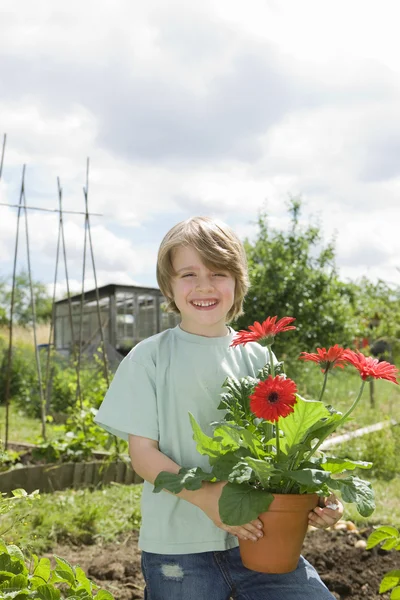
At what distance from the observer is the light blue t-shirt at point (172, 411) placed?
65.0 inches

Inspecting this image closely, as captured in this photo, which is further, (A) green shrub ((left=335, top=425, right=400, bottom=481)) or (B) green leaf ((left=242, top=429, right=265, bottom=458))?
(A) green shrub ((left=335, top=425, right=400, bottom=481))

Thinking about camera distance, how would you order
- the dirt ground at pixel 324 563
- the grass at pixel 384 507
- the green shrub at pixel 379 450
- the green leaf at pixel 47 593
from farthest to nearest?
the green shrub at pixel 379 450 → the grass at pixel 384 507 → the dirt ground at pixel 324 563 → the green leaf at pixel 47 593

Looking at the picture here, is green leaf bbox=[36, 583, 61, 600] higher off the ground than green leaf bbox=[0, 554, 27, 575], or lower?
lower

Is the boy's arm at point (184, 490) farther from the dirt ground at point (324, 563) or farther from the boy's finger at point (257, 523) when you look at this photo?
the dirt ground at point (324, 563)

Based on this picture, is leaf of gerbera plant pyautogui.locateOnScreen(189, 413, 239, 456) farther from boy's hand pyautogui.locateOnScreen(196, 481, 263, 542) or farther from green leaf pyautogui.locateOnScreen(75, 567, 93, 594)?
green leaf pyautogui.locateOnScreen(75, 567, 93, 594)

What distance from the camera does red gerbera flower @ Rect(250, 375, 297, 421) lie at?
1.32 metres

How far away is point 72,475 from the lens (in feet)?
13.9

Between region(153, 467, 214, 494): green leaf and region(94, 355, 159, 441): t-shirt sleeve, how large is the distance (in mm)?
221

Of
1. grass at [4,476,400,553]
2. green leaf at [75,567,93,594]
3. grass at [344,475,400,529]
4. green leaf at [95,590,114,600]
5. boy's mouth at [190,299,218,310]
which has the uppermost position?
boy's mouth at [190,299,218,310]

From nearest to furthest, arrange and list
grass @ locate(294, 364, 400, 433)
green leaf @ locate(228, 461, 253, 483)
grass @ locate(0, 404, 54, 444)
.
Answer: green leaf @ locate(228, 461, 253, 483) < grass @ locate(0, 404, 54, 444) < grass @ locate(294, 364, 400, 433)

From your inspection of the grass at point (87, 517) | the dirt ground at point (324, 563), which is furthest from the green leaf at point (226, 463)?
the grass at point (87, 517)

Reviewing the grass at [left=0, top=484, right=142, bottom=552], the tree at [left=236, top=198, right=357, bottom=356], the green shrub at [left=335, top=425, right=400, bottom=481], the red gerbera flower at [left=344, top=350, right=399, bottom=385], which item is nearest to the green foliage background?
the tree at [left=236, top=198, right=357, bottom=356]

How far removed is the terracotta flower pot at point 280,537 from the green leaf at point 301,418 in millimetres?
135

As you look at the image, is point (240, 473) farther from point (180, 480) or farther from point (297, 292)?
point (297, 292)
